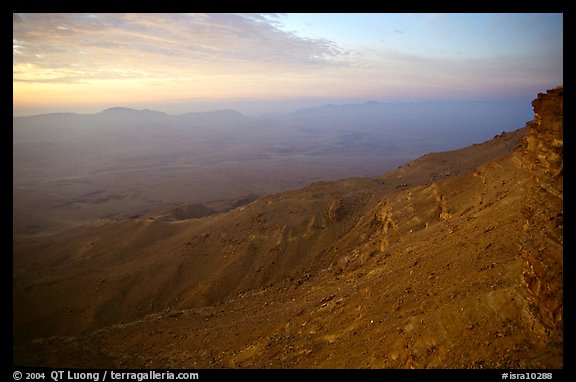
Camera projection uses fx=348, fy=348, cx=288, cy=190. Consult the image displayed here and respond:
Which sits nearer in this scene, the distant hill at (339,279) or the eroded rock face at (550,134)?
the eroded rock face at (550,134)

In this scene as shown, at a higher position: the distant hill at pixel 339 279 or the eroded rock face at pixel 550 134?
the eroded rock face at pixel 550 134

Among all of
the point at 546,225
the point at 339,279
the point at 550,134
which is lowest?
the point at 339,279

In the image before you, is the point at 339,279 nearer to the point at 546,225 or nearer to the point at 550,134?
the point at 546,225

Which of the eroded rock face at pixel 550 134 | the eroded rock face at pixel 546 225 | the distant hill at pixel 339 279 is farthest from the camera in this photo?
the distant hill at pixel 339 279

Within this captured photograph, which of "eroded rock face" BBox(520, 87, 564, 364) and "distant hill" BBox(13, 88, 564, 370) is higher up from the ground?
"eroded rock face" BBox(520, 87, 564, 364)

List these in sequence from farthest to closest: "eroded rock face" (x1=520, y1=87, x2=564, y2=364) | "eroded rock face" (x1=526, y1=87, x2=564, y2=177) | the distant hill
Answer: the distant hill, "eroded rock face" (x1=526, y1=87, x2=564, y2=177), "eroded rock face" (x1=520, y1=87, x2=564, y2=364)

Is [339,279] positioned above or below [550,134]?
below

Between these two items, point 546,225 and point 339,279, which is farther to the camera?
point 339,279

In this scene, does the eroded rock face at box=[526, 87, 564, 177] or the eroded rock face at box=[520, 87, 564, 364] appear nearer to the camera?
the eroded rock face at box=[520, 87, 564, 364]

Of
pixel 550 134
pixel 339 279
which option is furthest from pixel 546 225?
pixel 339 279

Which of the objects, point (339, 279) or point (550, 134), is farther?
point (339, 279)

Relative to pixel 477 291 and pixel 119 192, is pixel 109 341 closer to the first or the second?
pixel 477 291

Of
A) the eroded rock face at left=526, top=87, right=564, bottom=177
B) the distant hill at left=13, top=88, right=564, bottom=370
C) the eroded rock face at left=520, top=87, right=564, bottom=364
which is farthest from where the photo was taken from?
the distant hill at left=13, top=88, right=564, bottom=370

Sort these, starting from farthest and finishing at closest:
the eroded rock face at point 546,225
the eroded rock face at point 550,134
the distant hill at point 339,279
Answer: the distant hill at point 339,279, the eroded rock face at point 550,134, the eroded rock face at point 546,225
